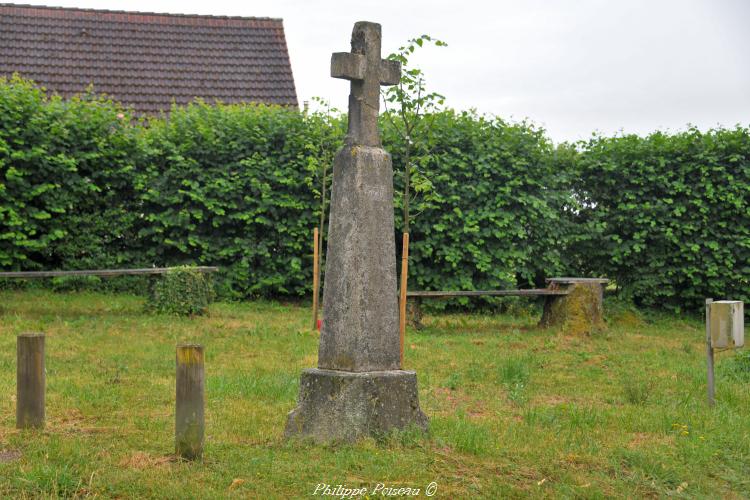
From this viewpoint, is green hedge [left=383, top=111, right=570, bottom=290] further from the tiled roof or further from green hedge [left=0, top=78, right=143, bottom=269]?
the tiled roof

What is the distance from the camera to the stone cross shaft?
6984 mm

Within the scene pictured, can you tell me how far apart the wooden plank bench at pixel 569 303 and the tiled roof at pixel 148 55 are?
856 centimetres

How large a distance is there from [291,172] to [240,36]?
771 cm

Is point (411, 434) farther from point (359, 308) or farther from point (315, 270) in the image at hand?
point (315, 270)

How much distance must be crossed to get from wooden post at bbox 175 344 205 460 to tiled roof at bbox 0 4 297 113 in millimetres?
15427

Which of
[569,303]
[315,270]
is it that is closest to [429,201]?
[569,303]

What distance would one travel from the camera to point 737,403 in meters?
8.70

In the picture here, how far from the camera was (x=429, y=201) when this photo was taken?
16188 mm

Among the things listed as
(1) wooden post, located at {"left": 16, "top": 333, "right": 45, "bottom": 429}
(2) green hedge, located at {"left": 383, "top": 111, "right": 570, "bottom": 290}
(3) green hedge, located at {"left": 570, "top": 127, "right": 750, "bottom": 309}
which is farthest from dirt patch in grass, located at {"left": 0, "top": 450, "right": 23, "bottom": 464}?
(3) green hedge, located at {"left": 570, "top": 127, "right": 750, "bottom": 309}

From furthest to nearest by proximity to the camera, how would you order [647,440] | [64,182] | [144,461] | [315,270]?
[64,182] → [315,270] → [647,440] → [144,461]

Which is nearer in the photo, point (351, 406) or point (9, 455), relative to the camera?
point (9, 455)

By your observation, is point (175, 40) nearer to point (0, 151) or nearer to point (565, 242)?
point (0, 151)

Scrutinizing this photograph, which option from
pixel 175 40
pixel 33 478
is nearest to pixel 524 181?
pixel 175 40

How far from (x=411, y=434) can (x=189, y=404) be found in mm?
1647
